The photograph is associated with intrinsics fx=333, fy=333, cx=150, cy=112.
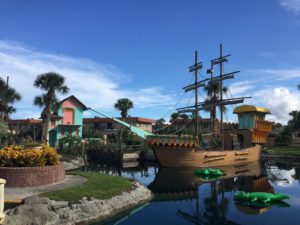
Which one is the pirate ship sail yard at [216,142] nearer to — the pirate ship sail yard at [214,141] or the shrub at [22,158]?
the pirate ship sail yard at [214,141]

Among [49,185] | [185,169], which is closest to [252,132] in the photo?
[185,169]

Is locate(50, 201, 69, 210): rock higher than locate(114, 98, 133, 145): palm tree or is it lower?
lower

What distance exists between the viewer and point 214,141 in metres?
41.1

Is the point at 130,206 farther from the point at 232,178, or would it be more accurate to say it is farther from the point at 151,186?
the point at 232,178

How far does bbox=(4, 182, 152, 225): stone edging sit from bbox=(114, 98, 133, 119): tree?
169 ft

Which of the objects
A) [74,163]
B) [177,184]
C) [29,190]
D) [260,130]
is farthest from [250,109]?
[29,190]

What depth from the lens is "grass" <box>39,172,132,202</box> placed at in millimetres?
13156

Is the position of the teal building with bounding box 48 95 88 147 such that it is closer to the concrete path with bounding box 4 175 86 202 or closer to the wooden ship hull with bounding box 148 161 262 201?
the wooden ship hull with bounding box 148 161 262 201

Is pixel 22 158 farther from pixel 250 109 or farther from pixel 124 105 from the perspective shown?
pixel 124 105

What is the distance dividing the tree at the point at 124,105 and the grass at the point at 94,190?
4795 cm

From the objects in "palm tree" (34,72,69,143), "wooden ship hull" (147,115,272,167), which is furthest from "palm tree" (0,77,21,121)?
"wooden ship hull" (147,115,272,167)

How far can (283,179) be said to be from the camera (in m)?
28.9

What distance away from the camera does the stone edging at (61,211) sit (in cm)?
1157

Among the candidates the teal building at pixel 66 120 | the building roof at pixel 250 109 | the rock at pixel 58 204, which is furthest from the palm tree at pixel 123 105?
the rock at pixel 58 204
